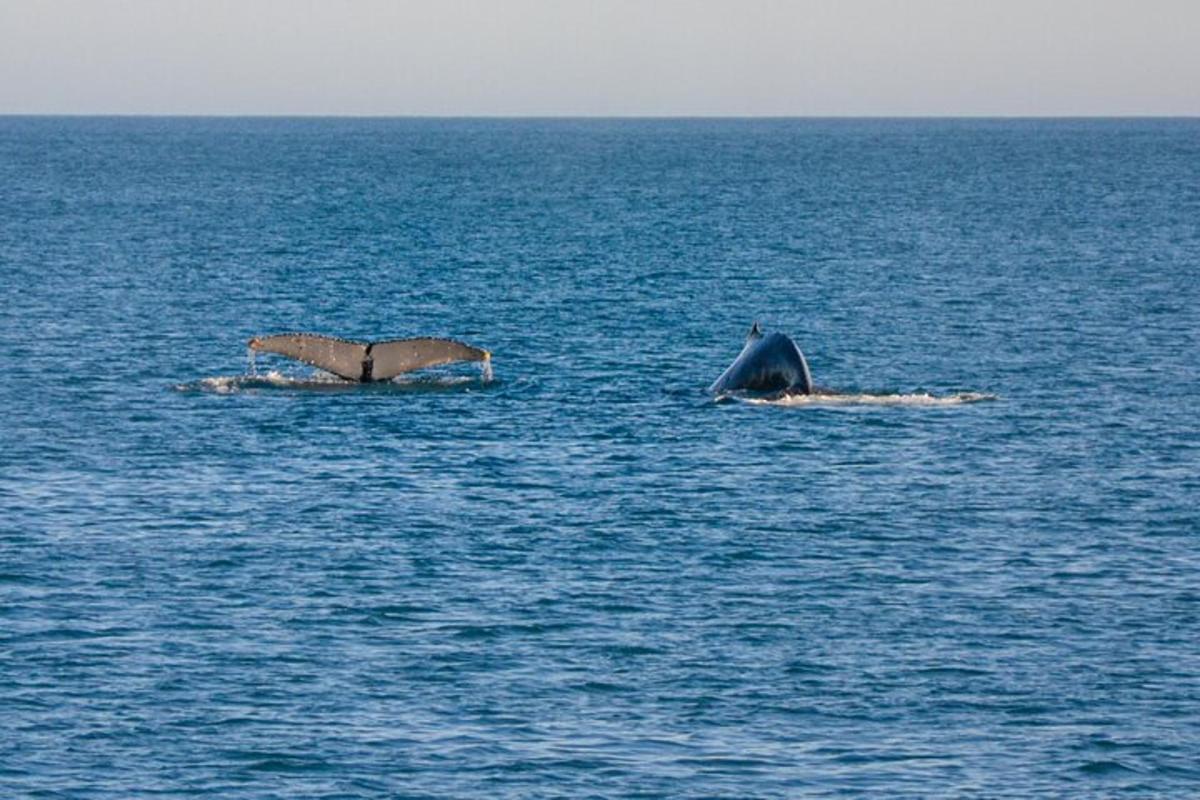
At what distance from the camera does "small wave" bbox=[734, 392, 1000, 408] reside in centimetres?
7256

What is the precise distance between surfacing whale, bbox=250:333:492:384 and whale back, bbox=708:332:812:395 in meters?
8.18

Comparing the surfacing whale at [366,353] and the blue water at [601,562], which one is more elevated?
the surfacing whale at [366,353]

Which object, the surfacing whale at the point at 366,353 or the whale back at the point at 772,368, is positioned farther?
the whale back at the point at 772,368

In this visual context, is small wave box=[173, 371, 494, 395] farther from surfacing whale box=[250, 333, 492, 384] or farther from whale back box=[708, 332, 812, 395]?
whale back box=[708, 332, 812, 395]

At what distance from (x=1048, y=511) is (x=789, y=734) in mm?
20099

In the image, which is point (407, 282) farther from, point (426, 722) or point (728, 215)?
point (426, 722)

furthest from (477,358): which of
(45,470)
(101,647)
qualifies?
(101,647)

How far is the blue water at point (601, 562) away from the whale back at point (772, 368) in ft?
3.95

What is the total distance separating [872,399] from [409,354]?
1475cm

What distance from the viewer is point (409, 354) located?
73.6 m

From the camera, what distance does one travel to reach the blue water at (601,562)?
3869cm

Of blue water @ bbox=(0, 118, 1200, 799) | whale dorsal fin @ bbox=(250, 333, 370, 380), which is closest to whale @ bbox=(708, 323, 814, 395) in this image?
blue water @ bbox=(0, 118, 1200, 799)

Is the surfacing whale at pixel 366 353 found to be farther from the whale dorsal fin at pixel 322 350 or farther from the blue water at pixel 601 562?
the blue water at pixel 601 562

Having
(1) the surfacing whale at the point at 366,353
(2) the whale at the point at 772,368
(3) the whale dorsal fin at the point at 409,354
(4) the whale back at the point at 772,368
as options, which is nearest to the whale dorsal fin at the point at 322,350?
(1) the surfacing whale at the point at 366,353
